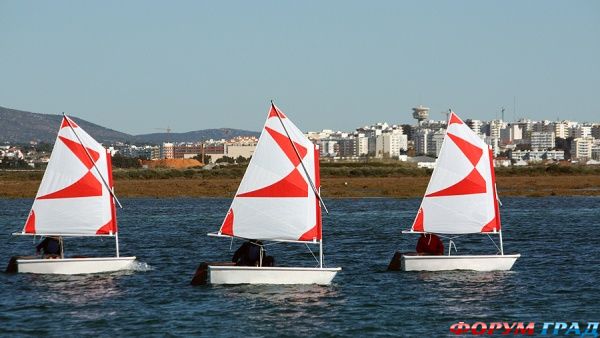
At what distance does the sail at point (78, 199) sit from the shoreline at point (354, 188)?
79.8m

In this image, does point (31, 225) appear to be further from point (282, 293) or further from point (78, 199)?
point (282, 293)

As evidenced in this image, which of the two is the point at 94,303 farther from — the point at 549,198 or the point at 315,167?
the point at 549,198

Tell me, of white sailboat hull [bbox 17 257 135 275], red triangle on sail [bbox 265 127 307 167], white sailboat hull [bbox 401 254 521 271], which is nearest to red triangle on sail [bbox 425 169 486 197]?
white sailboat hull [bbox 401 254 521 271]

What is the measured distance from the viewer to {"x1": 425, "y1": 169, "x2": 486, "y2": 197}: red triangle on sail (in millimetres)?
46438

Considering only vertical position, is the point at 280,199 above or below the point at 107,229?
above

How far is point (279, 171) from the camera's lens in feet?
134

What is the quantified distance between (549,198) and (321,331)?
284 feet

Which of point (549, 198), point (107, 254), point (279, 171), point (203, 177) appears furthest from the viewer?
point (203, 177)

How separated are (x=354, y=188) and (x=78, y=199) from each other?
91024mm

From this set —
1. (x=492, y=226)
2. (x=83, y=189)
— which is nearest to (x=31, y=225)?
(x=83, y=189)

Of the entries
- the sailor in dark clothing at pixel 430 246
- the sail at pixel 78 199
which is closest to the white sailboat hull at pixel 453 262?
the sailor in dark clothing at pixel 430 246

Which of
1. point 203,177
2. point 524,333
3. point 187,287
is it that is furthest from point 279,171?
point 203,177

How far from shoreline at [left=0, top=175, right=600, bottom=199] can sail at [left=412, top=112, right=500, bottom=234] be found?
76.7 m

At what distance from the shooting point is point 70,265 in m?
43.8
